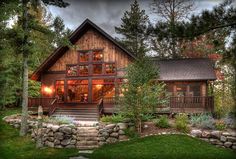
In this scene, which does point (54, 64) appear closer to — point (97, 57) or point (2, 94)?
point (97, 57)

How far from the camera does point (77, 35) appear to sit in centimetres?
2470

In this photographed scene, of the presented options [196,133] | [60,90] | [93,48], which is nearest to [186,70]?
[93,48]

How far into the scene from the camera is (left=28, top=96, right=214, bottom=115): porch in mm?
21156

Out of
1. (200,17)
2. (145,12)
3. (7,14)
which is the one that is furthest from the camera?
(145,12)

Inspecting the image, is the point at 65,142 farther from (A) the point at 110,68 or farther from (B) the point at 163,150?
(A) the point at 110,68

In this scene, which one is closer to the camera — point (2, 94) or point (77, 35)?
point (2, 94)

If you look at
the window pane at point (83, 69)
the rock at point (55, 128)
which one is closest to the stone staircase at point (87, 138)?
the rock at point (55, 128)

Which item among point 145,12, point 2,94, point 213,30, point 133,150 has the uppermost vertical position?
point 145,12

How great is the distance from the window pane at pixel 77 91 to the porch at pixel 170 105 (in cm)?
242

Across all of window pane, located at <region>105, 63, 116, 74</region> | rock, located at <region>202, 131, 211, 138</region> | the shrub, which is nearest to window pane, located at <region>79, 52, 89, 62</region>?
window pane, located at <region>105, 63, 116, 74</region>

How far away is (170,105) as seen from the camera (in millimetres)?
21703

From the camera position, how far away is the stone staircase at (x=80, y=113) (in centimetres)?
2099

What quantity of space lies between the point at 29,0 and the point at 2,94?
21.9 feet

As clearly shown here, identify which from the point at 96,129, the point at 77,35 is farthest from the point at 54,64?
the point at 96,129
